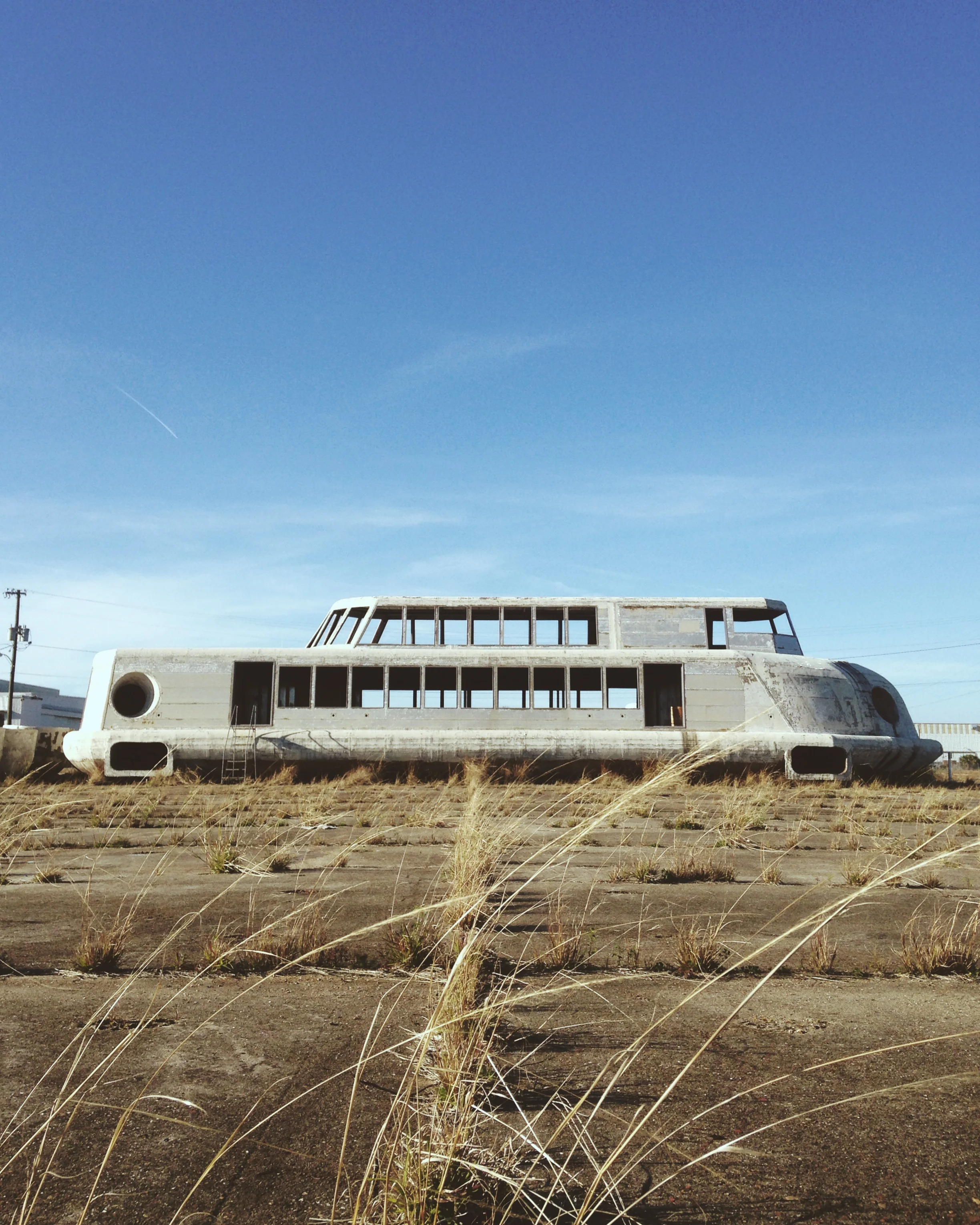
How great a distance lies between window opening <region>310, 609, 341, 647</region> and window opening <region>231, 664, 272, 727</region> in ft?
4.61

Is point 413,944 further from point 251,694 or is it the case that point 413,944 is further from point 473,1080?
point 251,694

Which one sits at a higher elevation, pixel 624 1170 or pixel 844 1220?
pixel 624 1170

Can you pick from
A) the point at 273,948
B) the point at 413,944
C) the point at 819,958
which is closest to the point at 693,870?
the point at 819,958

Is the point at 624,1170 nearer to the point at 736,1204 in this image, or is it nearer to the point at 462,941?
the point at 736,1204

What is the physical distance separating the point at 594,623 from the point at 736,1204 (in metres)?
17.7

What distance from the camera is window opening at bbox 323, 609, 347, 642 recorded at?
64.4 feet

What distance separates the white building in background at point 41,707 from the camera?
199ft

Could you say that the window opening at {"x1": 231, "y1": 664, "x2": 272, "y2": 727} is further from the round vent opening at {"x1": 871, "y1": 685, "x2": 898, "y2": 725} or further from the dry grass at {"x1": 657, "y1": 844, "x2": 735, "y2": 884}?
the round vent opening at {"x1": 871, "y1": 685, "x2": 898, "y2": 725}

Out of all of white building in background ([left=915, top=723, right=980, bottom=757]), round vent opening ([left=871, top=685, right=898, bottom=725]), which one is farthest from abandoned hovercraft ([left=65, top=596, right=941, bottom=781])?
white building in background ([left=915, top=723, right=980, bottom=757])

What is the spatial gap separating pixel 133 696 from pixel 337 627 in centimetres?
455

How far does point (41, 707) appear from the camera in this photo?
63000 mm

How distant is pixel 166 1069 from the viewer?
249 centimetres

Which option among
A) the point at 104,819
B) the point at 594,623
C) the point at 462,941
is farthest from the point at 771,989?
the point at 594,623

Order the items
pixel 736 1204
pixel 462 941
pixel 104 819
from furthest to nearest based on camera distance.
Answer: pixel 104 819 → pixel 462 941 → pixel 736 1204
